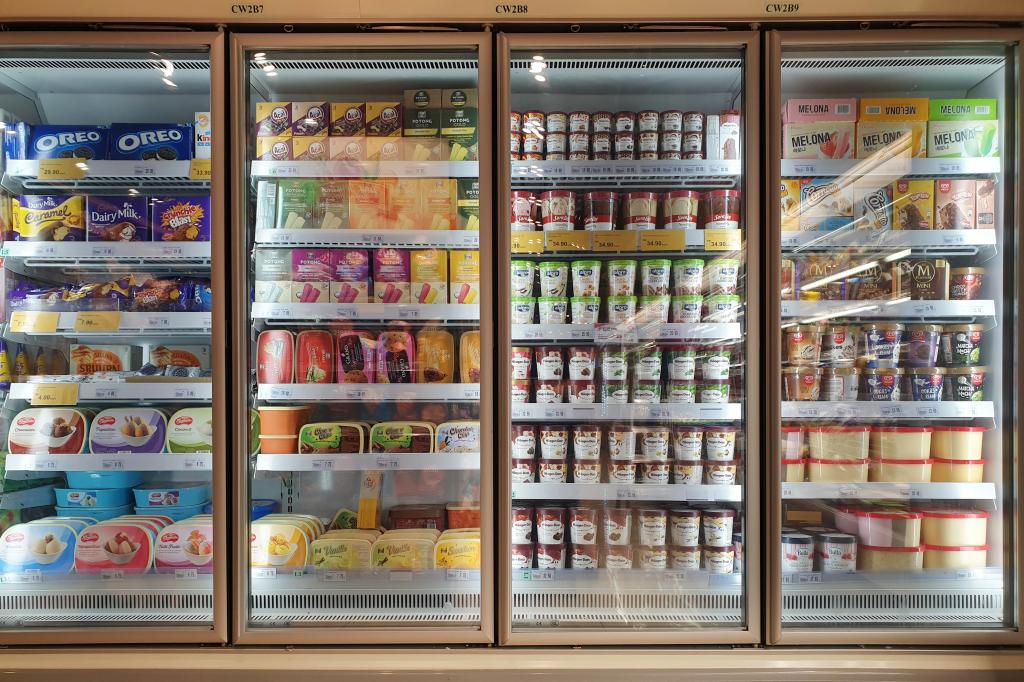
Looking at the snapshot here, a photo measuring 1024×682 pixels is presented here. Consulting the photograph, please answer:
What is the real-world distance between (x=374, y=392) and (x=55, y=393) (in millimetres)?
1045

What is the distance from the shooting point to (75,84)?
6.89 feet

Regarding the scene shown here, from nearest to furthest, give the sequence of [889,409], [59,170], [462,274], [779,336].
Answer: [779,336], [889,409], [59,170], [462,274]

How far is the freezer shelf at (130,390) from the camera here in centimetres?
185

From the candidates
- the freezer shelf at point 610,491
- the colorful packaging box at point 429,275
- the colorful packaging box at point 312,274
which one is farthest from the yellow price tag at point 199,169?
the freezer shelf at point 610,491

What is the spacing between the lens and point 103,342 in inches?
86.4

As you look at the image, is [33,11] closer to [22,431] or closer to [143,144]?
[143,144]

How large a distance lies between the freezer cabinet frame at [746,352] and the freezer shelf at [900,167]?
8.0 inches

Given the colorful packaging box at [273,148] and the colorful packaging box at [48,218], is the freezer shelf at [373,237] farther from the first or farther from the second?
the colorful packaging box at [48,218]

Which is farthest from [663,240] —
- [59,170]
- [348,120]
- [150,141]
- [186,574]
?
[59,170]

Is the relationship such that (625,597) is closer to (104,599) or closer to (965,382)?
(965,382)

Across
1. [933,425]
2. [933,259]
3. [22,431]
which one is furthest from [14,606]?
[933,259]

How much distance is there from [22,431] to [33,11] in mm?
1328

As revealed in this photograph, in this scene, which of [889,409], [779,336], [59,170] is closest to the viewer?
[779,336]

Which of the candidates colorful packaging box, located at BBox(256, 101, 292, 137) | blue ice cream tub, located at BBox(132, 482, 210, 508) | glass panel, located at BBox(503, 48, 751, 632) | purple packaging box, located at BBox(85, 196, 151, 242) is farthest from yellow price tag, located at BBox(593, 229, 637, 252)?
blue ice cream tub, located at BBox(132, 482, 210, 508)
